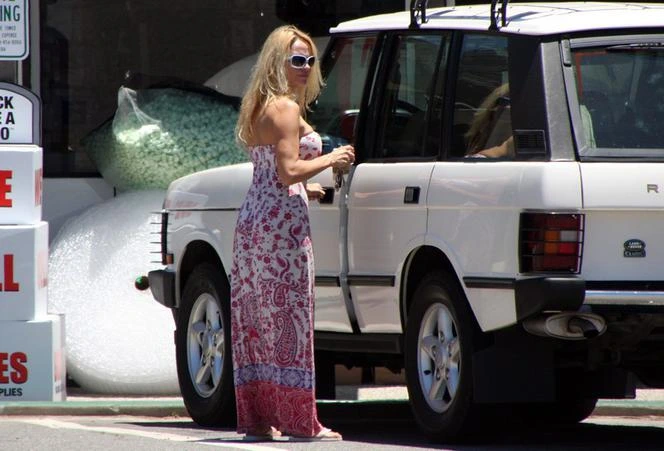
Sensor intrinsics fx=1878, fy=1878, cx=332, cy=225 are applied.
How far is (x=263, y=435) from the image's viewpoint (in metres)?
8.75

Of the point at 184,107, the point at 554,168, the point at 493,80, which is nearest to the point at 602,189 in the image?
the point at 554,168

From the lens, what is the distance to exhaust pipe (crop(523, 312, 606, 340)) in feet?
24.9

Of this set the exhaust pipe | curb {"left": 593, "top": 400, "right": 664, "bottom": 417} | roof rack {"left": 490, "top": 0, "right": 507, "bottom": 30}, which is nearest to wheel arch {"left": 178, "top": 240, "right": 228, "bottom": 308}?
roof rack {"left": 490, "top": 0, "right": 507, "bottom": 30}

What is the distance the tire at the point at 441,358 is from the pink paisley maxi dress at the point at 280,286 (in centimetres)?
49

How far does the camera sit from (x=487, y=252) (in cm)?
782

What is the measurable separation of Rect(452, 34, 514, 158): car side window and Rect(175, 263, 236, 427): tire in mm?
1913

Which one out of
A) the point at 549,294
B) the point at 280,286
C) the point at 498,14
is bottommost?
the point at 549,294

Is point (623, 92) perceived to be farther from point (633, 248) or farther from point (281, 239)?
point (281, 239)

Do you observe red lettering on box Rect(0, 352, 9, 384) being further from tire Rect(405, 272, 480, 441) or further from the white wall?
tire Rect(405, 272, 480, 441)

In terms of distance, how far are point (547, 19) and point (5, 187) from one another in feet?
13.9

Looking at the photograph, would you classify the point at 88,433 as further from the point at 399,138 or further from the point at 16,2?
the point at 16,2

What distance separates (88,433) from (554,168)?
116 inches

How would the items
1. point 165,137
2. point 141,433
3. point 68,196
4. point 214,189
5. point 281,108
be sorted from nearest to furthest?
1. point 281,108
2. point 141,433
3. point 214,189
4. point 165,137
5. point 68,196

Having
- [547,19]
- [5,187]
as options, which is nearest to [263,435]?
[547,19]
